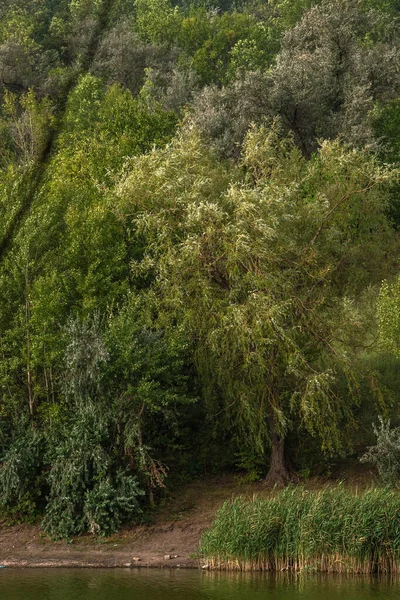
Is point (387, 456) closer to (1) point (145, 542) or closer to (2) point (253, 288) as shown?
(2) point (253, 288)

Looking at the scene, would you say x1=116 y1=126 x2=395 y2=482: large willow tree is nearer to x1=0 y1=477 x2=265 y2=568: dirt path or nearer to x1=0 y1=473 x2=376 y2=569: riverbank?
x1=0 y1=473 x2=376 y2=569: riverbank

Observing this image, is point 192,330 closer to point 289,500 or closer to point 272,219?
point 272,219

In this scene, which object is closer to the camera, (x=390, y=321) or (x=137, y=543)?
(x=137, y=543)

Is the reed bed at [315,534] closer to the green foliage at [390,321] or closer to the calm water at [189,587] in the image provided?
the calm water at [189,587]

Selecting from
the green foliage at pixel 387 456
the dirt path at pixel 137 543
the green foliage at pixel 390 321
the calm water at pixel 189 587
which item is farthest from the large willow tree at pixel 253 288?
the calm water at pixel 189 587

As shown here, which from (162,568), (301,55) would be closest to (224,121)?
(301,55)

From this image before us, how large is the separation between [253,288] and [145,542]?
796 centimetres

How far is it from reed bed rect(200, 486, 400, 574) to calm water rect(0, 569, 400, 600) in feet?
1.40

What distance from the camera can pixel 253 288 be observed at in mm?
26125

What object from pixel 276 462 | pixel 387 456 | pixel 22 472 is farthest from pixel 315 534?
pixel 22 472

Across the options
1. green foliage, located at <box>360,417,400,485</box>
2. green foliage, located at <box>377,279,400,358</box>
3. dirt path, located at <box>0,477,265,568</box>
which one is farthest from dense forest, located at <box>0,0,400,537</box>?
dirt path, located at <box>0,477,265,568</box>

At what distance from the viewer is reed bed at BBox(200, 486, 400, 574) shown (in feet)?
67.7

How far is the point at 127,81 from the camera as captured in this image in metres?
65.3

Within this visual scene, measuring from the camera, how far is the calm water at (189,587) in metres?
19.2
